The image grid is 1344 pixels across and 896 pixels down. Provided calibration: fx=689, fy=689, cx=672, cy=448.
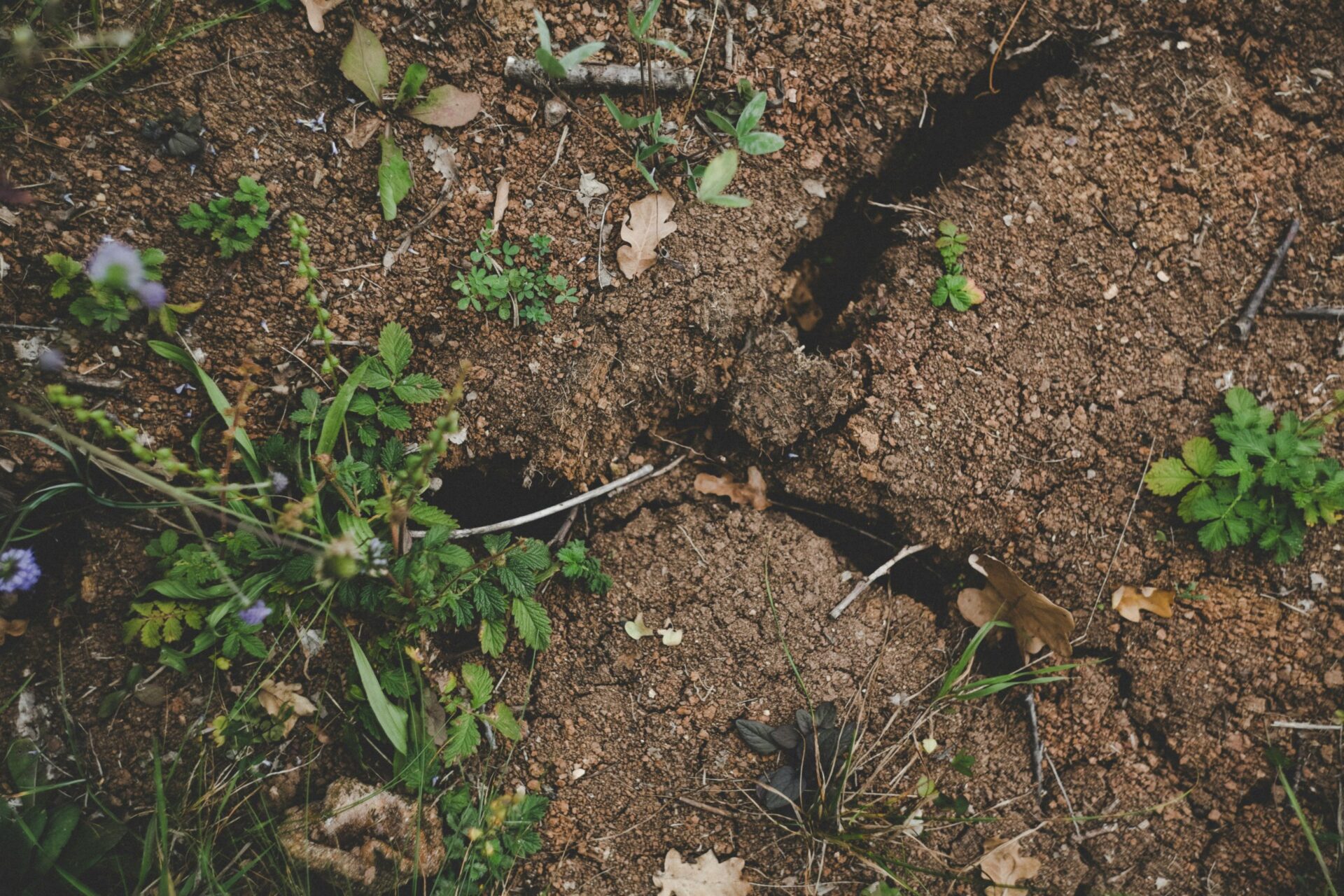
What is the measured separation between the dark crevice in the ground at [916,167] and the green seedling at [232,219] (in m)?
1.66

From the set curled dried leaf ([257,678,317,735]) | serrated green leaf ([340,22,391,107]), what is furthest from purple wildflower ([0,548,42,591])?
serrated green leaf ([340,22,391,107])

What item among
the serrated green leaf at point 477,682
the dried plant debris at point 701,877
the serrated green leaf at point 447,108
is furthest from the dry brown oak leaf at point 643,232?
the dried plant debris at point 701,877

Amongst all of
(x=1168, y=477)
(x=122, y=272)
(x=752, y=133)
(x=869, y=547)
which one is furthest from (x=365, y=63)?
(x=1168, y=477)

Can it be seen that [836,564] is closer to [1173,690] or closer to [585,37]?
[1173,690]

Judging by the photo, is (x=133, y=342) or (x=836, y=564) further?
(x=836, y=564)

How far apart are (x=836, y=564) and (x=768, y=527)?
0.85ft

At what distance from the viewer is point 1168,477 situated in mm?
2217

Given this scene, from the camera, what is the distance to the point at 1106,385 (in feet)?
7.45

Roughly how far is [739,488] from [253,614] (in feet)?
4.91

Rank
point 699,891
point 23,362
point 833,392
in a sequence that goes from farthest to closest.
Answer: point 833,392 → point 699,891 → point 23,362

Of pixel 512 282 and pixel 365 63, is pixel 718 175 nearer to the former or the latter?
pixel 512 282

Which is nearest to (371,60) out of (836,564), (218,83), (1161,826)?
(218,83)

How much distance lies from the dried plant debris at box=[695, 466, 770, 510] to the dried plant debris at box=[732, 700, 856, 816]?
681mm

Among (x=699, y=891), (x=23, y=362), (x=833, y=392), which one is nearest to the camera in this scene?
(x=23, y=362)
